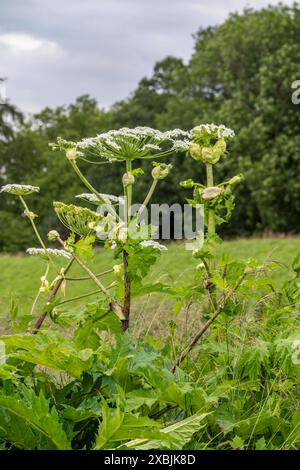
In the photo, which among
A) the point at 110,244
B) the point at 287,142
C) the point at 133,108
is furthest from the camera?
the point at 133,108

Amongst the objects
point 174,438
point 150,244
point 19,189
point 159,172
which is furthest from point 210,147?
point 174,438

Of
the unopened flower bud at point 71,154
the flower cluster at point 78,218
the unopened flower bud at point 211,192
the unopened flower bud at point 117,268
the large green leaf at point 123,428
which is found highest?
the unopened flower bud at point 71,154

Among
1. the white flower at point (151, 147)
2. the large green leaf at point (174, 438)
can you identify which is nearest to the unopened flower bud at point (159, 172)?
the white flower at point (151, 147)

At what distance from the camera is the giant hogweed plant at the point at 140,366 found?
1.90 meters

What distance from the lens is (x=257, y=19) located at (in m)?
32.7

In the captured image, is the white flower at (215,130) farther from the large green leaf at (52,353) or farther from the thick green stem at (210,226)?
the large green leaf at (52,353)

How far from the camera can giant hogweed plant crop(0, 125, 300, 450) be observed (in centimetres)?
190

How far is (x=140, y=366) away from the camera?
199 cm

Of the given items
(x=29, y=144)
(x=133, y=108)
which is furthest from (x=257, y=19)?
(x=29, y=144)

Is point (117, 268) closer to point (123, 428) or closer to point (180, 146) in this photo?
point (180, 146)

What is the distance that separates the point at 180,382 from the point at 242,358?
0.29 m

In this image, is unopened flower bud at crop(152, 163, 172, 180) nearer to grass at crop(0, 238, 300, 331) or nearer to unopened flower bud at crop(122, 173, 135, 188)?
unopened flower bud at crop(122, 173, 135, 188)

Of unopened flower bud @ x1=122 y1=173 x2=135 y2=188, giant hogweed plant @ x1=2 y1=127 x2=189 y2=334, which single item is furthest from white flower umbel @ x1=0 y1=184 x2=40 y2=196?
unopened flower bud @ x1=122 y1=173 x2=135 y2=188
